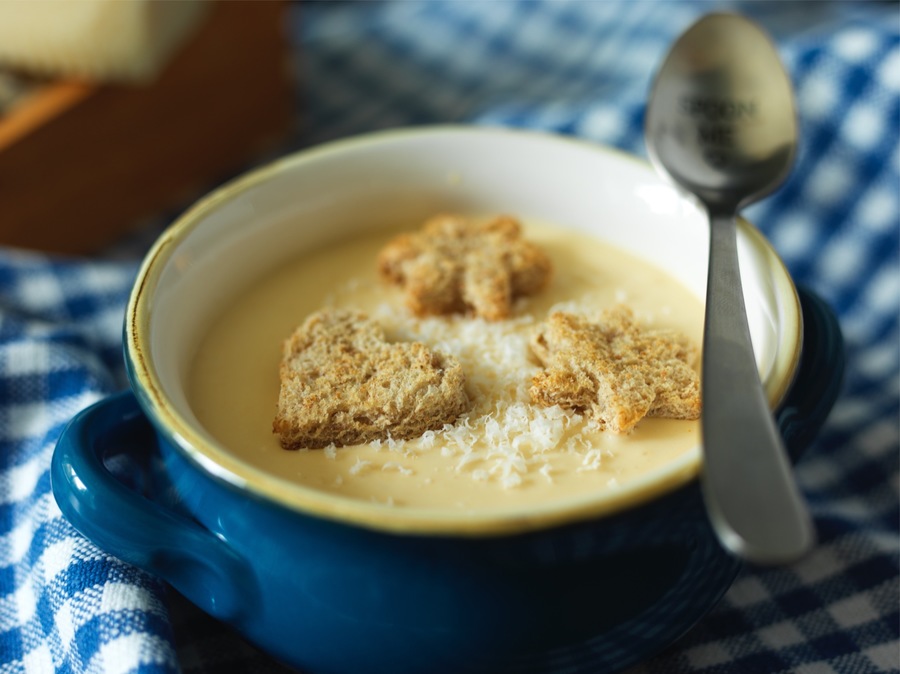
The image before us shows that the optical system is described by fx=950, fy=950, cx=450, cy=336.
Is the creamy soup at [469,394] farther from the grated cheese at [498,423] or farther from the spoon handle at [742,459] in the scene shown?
the spoon handle at [742,459]

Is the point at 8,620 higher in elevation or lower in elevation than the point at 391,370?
lower

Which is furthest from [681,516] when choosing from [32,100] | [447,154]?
[32,100]

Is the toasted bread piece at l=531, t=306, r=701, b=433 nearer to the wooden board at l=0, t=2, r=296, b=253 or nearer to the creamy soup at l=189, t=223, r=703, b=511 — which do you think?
the creamy soup at l=189, t=223, r=703, b=511

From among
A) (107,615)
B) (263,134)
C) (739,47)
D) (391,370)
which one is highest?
(739,47)

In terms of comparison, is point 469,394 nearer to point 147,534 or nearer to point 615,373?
point 615,373

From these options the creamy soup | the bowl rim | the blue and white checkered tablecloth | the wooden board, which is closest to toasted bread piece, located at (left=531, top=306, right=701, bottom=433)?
the creamy soup

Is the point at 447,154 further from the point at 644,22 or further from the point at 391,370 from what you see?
the point at 644,22
